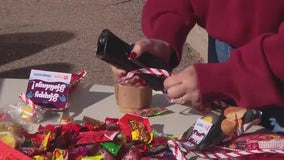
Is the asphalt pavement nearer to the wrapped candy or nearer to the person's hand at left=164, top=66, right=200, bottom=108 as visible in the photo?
the wrapped candy

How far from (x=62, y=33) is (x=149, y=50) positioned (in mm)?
2832

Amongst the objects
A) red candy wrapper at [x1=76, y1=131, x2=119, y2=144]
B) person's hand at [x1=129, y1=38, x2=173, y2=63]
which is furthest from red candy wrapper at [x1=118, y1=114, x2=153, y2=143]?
person's hand at [x1=129, y1=38, x2=173, y2=63]

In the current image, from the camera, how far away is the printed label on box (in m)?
1.43

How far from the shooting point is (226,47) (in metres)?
1.41

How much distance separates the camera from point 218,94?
1.15 m

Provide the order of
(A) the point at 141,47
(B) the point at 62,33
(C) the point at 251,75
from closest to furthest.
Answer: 1. (C) the point at 251,75
2. (A) the point at 141,47
3. (B) the point at 62,33

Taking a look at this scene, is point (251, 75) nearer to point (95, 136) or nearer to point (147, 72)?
point (147, 72)

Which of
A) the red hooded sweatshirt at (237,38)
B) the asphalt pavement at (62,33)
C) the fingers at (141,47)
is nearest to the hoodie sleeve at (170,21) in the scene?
the red hooded sweatshirt at (237,38)

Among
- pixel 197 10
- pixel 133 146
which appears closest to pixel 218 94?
pixel 133 146

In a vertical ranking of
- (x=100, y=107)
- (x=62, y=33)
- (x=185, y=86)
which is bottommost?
(x=62, y=33)

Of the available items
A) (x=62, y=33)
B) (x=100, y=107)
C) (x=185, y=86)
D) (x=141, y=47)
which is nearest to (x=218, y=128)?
(x=185, y=86)

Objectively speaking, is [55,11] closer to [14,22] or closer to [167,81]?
[14,22]

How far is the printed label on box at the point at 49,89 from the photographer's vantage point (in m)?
1.43

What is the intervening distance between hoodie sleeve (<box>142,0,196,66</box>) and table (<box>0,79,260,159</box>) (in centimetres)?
16
